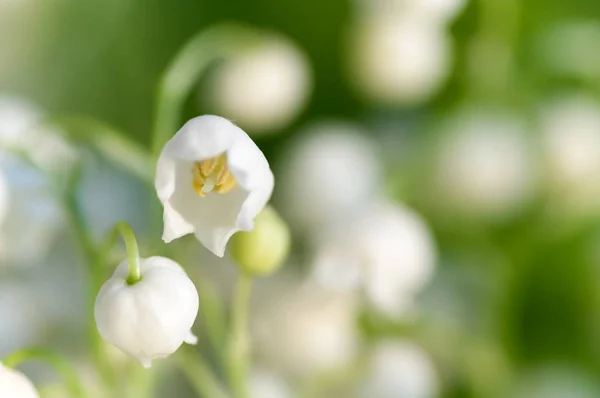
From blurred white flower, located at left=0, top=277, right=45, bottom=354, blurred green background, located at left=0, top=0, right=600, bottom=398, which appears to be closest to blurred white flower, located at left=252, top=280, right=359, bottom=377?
blurred green background, located at left=0, top=0, right=600, bottom=398

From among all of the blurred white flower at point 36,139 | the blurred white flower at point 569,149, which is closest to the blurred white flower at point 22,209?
the blurred white flower at point 36,139

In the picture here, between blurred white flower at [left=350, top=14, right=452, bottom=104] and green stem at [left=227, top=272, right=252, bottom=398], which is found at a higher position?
blurred white flower at [left=350, top=14, right=452, bottom=104]

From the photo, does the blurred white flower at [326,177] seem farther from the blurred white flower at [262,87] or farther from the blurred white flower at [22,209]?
the blurred white flower at [22,209]

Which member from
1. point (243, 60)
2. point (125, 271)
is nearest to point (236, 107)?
point (243, 60)

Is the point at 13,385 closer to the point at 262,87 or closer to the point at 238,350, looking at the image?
the point at 238,350

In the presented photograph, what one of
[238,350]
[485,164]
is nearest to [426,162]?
[485,164]

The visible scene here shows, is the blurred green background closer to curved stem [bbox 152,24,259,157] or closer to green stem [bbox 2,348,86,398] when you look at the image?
curved stem [bbox 152,24,259,157]

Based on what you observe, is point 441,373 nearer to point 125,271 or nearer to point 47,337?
point 47,337
